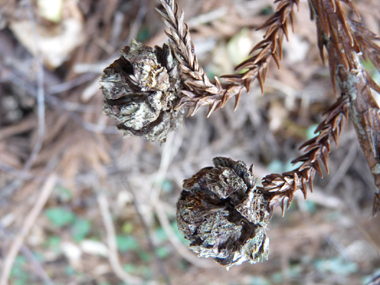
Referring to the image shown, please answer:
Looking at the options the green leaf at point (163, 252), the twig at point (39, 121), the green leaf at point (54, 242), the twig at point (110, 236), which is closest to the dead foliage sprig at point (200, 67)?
the twig at point (39, 121)

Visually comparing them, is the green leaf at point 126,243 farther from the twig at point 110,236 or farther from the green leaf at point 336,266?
the green leaf at point 336,266

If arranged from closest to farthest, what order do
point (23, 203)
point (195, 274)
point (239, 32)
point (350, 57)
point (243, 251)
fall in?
point (243, 251), point (350, 57), point (239, 32), point (23, 203), point (195, 274)

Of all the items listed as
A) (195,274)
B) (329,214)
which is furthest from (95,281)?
(329,214)

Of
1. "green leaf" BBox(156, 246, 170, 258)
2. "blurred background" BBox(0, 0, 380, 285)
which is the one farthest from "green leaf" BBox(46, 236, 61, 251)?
"green leaf" BBox(156, 246, 170, 258)

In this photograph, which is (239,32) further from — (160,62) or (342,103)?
(160,62)

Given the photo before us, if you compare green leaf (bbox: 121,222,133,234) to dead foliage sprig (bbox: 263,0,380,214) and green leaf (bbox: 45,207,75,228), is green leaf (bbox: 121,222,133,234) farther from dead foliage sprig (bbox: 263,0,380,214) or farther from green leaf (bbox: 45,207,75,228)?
dead foliage sprig (bbox: 263,0,380,214)

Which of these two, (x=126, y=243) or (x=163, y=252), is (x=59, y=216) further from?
(x=163, y=252)
